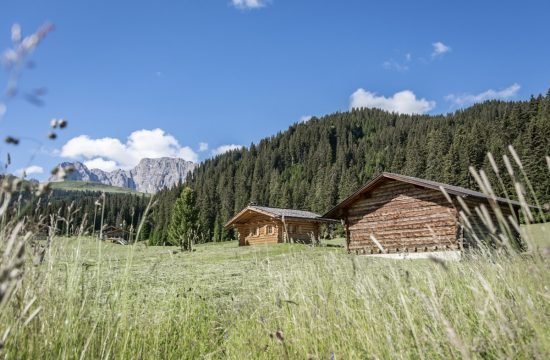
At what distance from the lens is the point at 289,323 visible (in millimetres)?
4266

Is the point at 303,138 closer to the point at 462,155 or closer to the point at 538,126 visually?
the point at 462,155

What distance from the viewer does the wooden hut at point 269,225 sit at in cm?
3731

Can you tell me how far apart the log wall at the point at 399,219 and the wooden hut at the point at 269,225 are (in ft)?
33.2

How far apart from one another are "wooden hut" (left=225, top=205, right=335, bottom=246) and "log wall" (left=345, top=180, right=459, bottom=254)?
1011 centimetres

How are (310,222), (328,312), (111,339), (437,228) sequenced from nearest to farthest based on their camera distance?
1. (111,339)
2. (328,312)
3. (437,228)
4. (310,222)

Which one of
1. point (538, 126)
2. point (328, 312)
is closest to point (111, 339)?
point (328, 312)

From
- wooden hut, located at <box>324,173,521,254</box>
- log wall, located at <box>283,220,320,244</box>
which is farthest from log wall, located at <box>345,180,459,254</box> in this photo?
log wall, located at <box>283,220,320,244</box>

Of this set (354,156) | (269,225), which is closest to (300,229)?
(269,225)

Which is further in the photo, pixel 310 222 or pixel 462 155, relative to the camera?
pixel 462 155

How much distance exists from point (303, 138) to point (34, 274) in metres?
130

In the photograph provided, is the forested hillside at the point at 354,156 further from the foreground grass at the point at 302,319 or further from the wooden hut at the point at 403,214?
the foreground grass at the point at 302,319

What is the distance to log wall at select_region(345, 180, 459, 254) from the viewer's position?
2277cm

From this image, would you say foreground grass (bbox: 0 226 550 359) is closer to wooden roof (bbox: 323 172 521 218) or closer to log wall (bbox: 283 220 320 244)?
wooden roof (bbox: 323 172 521 218)

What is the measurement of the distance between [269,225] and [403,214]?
54.2ft
